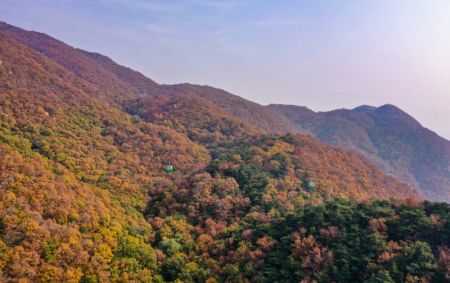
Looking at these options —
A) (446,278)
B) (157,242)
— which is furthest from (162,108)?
(446,278)

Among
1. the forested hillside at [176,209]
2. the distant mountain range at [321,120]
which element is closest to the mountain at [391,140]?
the distant mountain range at [321,120]

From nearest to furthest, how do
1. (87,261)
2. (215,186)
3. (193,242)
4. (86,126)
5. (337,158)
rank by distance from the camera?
(87,261)
(193,242)
(215,186)
(86,126)
(337,158)

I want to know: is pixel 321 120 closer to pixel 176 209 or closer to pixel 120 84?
pixel 120 84

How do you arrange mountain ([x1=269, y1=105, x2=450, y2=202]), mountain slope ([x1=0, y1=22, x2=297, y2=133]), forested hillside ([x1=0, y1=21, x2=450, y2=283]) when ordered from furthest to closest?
mountain ([x1=269, y1=105, x2=450, y2=202])
mountain slope ([x1=0, y1=22, x2=297, y2=133])
forested hillside ([x1=0, y1=21, x2=450, y2=283])

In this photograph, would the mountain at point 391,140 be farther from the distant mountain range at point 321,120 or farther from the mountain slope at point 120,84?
the mountain slope at point 120,84

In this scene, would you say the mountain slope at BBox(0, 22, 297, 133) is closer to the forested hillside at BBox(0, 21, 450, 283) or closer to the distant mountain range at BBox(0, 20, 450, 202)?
the distant mountain range at BBox(0, 20, 450, 202)

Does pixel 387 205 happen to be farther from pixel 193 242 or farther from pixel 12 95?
pixel 12 95

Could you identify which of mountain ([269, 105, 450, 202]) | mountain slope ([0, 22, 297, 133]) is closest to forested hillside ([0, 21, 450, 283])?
mountain slope ([0, 22, 297, 133])
